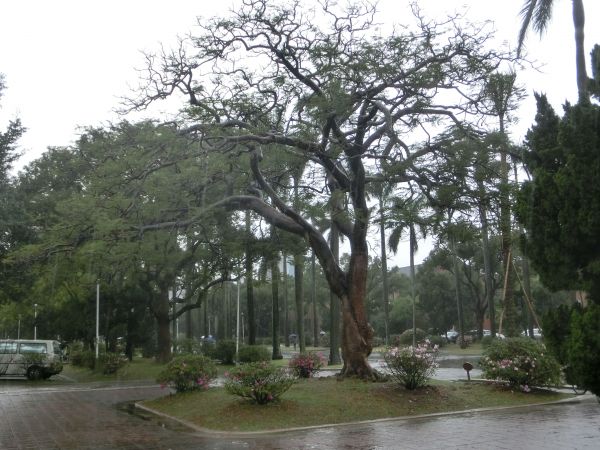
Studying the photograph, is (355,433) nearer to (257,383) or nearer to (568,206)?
(257,383)

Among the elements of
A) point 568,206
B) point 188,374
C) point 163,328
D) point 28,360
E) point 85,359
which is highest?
point 568,206

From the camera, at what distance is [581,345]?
689cm

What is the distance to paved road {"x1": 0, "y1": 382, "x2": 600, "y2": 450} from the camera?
989cm

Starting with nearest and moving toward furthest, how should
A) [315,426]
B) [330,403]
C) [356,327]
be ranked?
[315,426] < [330,403] < [356,327]

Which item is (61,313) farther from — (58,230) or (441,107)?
(441,107)

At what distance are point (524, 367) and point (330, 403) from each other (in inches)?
218

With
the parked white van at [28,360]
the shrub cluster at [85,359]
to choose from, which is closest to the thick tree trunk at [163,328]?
the shrub cluster at [85,359]

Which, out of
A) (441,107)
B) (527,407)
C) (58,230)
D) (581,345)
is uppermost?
(441,107)

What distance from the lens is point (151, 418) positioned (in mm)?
13922

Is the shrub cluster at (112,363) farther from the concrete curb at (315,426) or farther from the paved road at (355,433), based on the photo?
the concrete curb at (315,426)

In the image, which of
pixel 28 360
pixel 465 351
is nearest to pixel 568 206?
pixel 28 360

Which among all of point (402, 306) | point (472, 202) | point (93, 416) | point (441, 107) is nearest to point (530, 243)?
point (472, 202)

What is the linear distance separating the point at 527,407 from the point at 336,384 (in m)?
4.54

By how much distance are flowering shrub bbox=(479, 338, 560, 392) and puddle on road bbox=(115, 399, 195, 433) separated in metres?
8.10
